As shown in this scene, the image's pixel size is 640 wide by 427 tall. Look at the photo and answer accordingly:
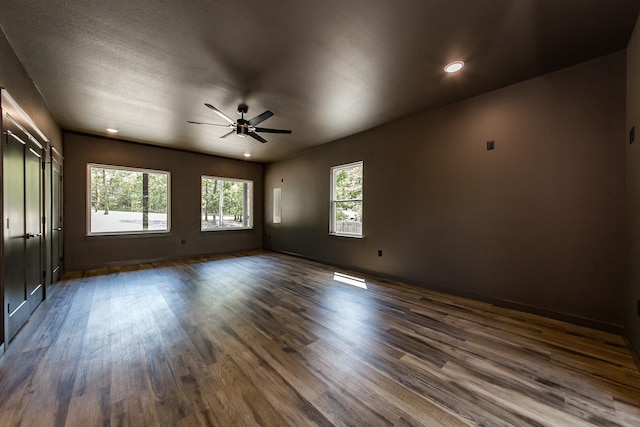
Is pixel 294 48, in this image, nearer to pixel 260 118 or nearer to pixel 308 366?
pixel 260 118

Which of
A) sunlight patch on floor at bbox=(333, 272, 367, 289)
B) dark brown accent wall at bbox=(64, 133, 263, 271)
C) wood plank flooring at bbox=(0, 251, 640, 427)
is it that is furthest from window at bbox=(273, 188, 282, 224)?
wood plank flooring at bbox=(0, 251, 640, 427)

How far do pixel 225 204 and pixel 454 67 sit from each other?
646 cm

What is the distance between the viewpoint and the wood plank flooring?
149 cm

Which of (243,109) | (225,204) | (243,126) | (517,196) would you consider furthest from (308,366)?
(225,204)

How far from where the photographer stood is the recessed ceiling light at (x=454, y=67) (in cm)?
261

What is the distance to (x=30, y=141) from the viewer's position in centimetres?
276

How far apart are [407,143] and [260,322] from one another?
3473 mm

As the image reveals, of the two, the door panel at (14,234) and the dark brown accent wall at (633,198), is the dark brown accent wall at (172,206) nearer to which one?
the door panel at (14,234)

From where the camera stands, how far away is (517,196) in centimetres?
301

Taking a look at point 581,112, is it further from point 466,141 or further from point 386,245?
point 386,245

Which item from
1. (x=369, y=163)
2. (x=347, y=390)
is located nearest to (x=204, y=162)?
(x=369, y=163)

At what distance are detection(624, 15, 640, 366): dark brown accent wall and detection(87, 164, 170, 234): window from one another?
762 centimetres

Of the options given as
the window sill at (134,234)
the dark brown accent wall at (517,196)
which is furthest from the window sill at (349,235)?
the window sill at (134,234)

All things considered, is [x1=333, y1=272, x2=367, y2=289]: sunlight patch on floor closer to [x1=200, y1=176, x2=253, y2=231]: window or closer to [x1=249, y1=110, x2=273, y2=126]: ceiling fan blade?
[x1=249, y1=110, x2=273, y2=126]: ceiling fan blade
